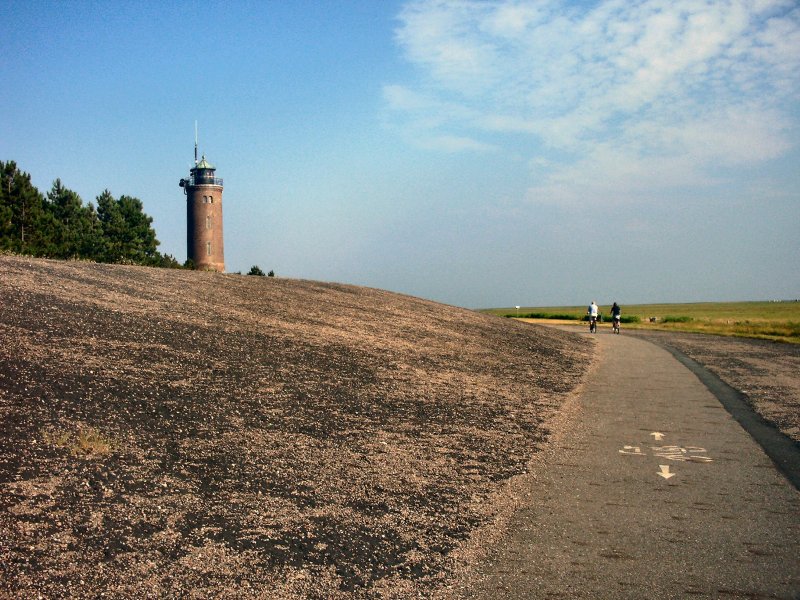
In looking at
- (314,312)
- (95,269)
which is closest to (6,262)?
(95,269)

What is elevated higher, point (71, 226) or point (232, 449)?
point (71, 226)

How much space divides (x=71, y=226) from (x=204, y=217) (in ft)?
53.8

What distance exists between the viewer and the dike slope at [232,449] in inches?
267

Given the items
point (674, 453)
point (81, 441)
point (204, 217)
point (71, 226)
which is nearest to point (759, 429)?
point (674, 453)

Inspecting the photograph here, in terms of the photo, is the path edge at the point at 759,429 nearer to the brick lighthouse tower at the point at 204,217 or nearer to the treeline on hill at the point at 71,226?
the treeline on hill at the point at 71,226

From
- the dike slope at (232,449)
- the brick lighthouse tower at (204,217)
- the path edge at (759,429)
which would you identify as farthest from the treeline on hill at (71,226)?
the path edge at (759,429)

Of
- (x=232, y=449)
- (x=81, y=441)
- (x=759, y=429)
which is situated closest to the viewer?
(x=81, y=441)

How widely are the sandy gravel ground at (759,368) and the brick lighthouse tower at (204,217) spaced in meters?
55.9

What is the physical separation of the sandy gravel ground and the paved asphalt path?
2642 millimetres

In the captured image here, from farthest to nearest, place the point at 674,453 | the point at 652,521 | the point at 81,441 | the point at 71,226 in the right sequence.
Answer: the point at 71,226 → the point at 674,453 → the point at 81,441 → the point at 652,521

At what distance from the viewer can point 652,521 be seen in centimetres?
839

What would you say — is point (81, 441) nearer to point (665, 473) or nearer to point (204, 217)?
point (665, 473)

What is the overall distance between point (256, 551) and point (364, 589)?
136 centimetres

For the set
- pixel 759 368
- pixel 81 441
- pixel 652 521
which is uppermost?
pixel 81 441
